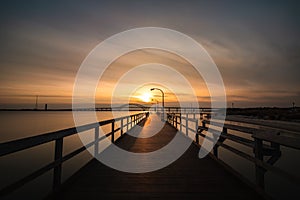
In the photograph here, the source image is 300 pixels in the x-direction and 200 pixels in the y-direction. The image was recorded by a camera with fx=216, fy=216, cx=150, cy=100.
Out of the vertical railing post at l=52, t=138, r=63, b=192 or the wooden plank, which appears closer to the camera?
the wooden plank

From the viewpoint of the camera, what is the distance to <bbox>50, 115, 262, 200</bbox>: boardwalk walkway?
3.47 m

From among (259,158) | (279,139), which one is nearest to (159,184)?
(259,158)

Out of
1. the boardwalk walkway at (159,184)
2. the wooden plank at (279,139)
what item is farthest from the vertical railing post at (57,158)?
the wooden plank at (279,139)

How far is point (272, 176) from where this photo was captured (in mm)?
8688

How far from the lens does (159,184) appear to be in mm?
4039

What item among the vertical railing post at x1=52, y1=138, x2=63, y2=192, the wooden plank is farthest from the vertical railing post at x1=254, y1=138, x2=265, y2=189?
the vertical railing post at x1=52, y1=138, x2=63, y2=192

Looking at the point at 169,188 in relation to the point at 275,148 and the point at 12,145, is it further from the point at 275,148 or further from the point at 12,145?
the point at 12,145

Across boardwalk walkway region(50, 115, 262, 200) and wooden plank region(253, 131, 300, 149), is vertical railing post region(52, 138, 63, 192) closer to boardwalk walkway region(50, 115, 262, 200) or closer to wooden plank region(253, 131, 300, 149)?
boardwalk walkway region(50, 115, 262, 200)

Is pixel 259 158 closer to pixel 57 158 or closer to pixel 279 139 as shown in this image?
pixel 279 139

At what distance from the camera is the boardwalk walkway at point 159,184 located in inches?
137

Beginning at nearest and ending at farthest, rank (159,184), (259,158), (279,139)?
(279,139), (259,158), (159,184)

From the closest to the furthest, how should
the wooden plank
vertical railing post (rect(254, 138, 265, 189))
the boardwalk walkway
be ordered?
the wooden plank → vertical railing post (rect(254, 138, 265, 189)) → the boardwalk walkway

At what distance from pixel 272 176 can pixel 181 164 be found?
5.37m

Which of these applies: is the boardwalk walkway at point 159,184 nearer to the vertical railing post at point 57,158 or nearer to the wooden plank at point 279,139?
the vertical railing post at point 57,158
